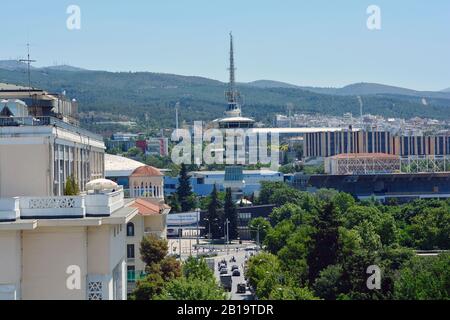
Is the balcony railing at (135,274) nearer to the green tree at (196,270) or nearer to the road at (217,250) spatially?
the green tree at (196,270)

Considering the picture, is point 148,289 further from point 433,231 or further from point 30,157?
point 433,231

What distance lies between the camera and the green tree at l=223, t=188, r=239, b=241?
61062 mm

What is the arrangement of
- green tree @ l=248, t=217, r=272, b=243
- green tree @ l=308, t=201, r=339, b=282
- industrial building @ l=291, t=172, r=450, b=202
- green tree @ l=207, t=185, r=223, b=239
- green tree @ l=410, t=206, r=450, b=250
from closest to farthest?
green tree @ l=308, t=201, r=339, b=282 < green tree @ l=410, t=206, r=450, b=250 < green tree @ l=248, t=217, r=272, b=243 < green tree @ l=207, t=185, r=223, b=239 < industrial building @ l=291, t=172, r=450, b=202

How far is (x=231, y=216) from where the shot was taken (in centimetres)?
6147

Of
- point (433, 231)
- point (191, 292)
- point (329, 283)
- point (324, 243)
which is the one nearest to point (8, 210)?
point (191, 292)

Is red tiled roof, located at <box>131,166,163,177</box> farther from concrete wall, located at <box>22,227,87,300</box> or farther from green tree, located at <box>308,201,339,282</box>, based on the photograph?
concrete wall, located at <box>22,227,87,300</box>

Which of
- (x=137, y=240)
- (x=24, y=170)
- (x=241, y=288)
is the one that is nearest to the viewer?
(x=24, y=170)

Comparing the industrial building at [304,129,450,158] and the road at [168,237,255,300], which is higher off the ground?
the industrial building at [304,129,450,158]

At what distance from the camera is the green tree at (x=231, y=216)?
61062 millimetres

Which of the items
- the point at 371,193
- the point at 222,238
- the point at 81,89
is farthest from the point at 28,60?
the point at 81,89

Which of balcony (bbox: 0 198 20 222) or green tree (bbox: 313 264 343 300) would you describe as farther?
green tree (bbox: 313 264 343 300)

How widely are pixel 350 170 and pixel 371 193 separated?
656 centimetres

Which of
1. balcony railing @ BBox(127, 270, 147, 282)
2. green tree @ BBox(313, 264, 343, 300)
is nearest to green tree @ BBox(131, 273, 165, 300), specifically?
green tree @ BBox(313, 264, 343, 300)

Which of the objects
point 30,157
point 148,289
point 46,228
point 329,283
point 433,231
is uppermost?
point 30,157
